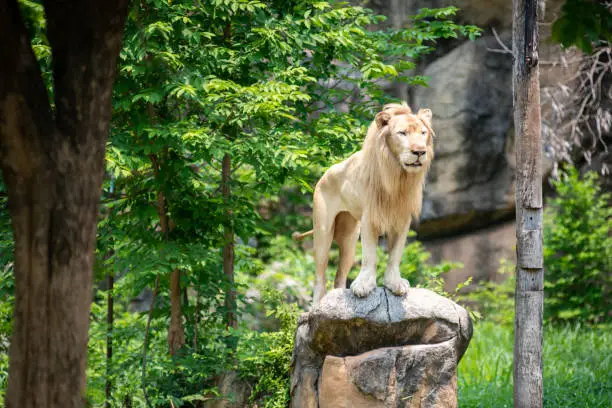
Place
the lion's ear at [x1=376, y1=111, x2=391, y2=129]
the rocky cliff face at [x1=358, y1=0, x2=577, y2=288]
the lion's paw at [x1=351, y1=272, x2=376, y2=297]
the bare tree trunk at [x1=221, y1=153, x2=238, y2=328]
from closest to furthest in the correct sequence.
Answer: the lion's ear at [x1=376, y1=111, x2=391, y2=129] → the lion's paw at [x1=351, y1=272, x2=376, y2=297] → the bare tree trunk at [x1=221, y1=153, x2=238, y2=328] → the rocky cliff face at [x1=358, y1=0, x2=577, y2=288]

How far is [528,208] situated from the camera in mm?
5457

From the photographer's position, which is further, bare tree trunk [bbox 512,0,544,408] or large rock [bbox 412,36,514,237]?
large rock [bbox 412,36,514,237]

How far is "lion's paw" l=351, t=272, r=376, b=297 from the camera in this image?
5.31 metres

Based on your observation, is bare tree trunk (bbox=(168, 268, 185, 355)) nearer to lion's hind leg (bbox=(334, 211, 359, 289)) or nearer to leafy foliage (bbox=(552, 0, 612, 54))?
lion's hind leg (bbox=(334, 211, 359, 289))

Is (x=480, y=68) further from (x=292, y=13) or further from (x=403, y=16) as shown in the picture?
(x=292, y=13)

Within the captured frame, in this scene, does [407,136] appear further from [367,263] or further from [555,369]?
[555,369]

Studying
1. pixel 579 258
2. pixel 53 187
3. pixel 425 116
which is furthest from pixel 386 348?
pixel 579 258

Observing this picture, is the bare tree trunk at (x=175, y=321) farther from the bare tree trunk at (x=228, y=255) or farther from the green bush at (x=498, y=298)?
the green bush at (x=498, y=298)

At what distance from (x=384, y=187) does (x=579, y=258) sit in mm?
5974

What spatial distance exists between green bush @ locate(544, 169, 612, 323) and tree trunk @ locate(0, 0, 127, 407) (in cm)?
833

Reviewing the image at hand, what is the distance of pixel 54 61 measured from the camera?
2.93 metres

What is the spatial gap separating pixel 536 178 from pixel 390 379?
181 cm

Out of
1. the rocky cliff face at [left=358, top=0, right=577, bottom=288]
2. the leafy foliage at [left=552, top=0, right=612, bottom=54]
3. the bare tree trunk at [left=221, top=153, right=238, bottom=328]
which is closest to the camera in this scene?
the leafy foliage at [left=552, top=0, right=612, bottom=54]

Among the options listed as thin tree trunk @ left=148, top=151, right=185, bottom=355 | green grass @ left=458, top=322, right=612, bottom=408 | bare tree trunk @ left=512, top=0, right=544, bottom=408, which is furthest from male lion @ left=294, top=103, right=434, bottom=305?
green grass @ left=458, top=322, right=612, bottom=408
